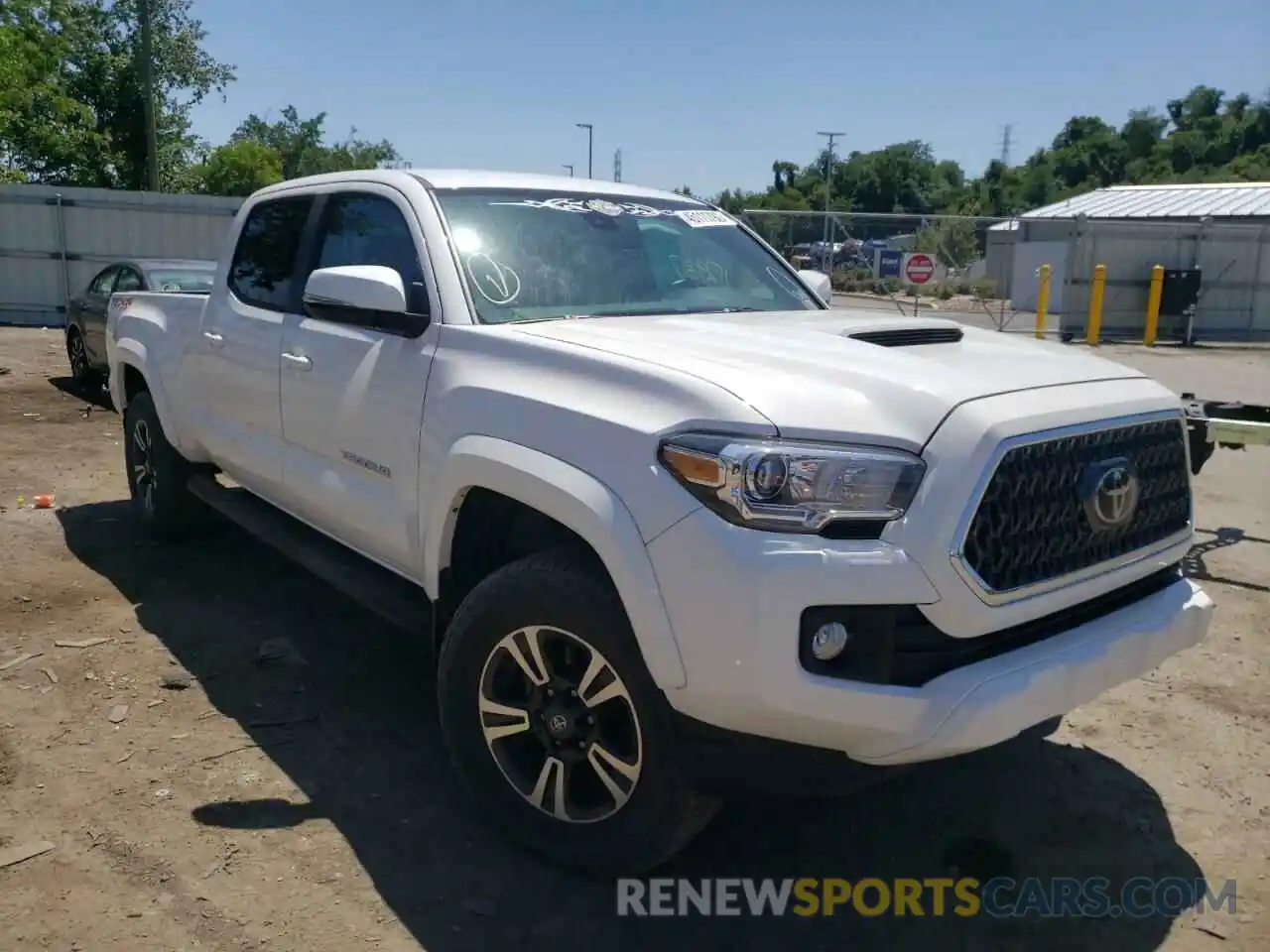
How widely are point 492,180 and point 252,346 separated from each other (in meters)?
1.35

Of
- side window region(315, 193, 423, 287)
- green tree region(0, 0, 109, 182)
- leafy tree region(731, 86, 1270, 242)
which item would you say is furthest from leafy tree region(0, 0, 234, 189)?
leafy tree region(731, 86, 1270, 242)

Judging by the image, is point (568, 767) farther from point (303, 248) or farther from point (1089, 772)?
point (303, 248)

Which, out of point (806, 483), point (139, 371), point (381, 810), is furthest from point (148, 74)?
point (806, 483)

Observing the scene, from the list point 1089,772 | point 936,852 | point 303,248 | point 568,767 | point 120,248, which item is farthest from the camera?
point 120,248

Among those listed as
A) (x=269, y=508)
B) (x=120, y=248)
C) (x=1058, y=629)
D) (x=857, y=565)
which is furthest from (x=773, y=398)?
(x=120, y=248)

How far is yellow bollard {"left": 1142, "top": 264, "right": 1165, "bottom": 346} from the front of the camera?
20.5m

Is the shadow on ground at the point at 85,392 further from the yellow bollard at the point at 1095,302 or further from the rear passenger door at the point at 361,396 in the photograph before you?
the yellow bollard at the point at 1095,302

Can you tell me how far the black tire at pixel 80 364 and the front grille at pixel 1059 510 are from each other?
1167 cm

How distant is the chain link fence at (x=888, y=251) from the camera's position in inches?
781

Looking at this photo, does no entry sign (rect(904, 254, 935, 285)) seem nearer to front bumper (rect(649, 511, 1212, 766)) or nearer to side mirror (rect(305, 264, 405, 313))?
side mirror (rect(305, 264, 405, 313))

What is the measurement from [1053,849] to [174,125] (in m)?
35.7

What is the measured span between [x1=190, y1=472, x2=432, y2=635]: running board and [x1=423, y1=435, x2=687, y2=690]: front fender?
0.54 metres

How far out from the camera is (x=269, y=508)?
502 cm

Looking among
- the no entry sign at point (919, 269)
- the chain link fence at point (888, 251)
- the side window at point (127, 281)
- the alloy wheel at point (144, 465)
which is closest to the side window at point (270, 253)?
the alloy wheel at point (144, 465)
